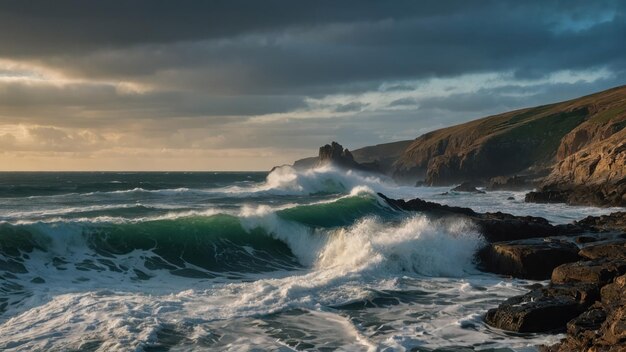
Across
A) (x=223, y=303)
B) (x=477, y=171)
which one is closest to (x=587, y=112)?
(x=477, y=171)

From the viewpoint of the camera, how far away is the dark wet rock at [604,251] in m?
17.0

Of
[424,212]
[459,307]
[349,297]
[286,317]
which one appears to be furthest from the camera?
[424,212]

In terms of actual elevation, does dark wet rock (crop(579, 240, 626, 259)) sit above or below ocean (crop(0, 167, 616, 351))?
above

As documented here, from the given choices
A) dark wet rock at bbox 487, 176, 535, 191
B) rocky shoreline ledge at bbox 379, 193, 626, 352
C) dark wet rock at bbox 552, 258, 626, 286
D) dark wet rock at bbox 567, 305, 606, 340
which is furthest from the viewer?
dark wet rock at bbox 487, 176, 535, 191

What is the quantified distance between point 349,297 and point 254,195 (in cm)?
4332

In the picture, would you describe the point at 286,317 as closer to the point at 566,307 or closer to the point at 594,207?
the point at 566,307

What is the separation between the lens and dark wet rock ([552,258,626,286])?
13625 mm

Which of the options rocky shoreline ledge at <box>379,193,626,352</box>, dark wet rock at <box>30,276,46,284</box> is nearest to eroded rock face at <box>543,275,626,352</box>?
rocky shoreline ledge at <box>379,193,626,352</box>

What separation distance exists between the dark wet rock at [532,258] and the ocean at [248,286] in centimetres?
57

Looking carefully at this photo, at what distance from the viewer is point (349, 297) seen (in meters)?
15.1

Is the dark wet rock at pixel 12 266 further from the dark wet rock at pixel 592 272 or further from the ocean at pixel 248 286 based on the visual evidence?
the dark wet rock at pixel 592 272

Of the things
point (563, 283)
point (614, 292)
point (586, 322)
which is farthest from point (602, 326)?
point (563, 283)

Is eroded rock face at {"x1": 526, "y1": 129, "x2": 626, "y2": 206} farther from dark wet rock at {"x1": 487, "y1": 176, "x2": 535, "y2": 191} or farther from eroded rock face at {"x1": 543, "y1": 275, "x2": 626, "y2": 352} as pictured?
eroded rock face at {"x1": 543, "y1": 275, "x2": 626, "y2": 352}

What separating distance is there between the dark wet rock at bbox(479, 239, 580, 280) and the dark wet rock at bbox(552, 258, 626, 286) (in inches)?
96.4
